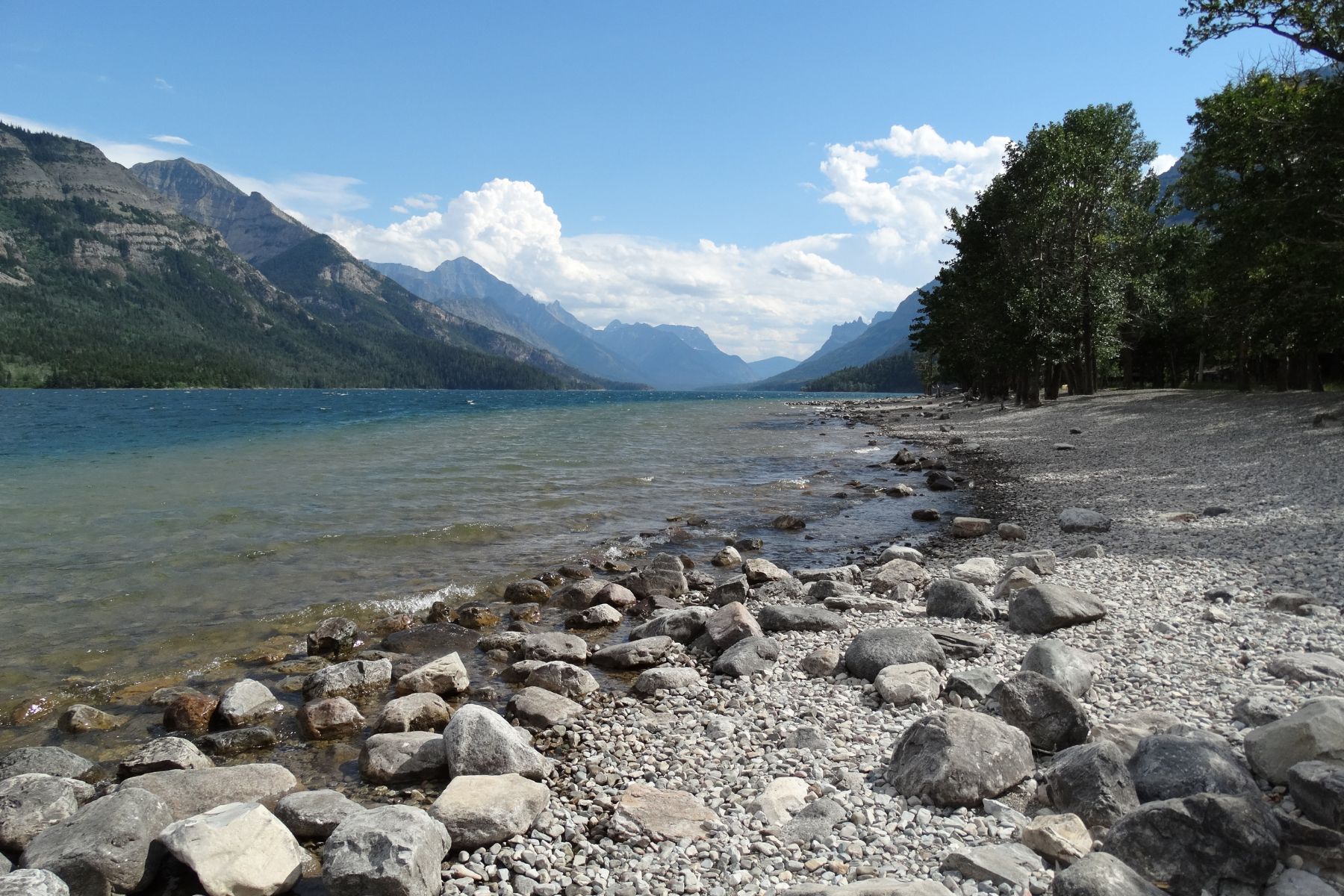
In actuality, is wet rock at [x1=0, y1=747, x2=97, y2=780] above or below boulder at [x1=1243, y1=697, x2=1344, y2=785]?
below

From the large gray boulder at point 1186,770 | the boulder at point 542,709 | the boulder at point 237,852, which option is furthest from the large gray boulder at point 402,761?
the large gray boulder at point 1186,770

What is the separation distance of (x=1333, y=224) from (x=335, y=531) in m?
32.0

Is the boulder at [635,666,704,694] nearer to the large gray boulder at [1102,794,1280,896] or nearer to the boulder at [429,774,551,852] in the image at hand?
the boulder at [429,774,551,852]

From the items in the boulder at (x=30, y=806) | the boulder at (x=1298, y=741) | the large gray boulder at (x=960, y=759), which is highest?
the boulder at (x=1298, y=741)

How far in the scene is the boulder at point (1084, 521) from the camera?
1550 cm

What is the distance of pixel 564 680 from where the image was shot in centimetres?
876

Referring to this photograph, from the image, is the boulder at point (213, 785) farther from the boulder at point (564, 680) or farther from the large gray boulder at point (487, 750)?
the boulder at point (564, 680)

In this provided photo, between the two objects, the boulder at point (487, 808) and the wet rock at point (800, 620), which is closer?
the boulder at point (487, 808)

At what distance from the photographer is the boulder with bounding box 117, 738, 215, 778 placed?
673 centimetres

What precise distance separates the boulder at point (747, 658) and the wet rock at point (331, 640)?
554 cm

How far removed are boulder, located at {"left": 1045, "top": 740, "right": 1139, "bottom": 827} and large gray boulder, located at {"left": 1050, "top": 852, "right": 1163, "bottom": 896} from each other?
79 cm

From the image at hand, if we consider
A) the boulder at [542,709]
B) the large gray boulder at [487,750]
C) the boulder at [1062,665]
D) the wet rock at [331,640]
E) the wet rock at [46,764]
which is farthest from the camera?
the wet rock at [331,640]

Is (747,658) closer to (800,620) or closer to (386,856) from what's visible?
(800,620)

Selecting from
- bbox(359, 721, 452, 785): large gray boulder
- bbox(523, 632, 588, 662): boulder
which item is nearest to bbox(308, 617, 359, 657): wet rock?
bbox(523, 632, 588, 662): boulder
